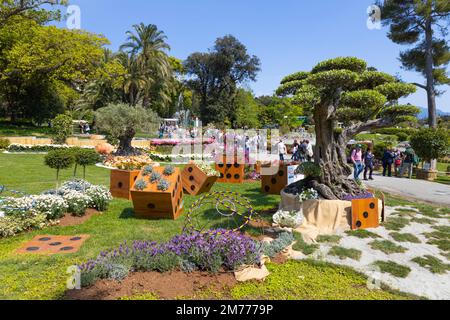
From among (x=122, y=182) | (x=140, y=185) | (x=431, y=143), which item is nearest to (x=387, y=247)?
(x=140, y=185)

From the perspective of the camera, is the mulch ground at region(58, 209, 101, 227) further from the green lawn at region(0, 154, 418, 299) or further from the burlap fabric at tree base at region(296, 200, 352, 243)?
the burlap fabric at tree base at region(296, 200, 352, 243)

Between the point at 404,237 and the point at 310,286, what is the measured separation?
3331mm

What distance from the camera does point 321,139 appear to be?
837 centimetres

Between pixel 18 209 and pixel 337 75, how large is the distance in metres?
7.16

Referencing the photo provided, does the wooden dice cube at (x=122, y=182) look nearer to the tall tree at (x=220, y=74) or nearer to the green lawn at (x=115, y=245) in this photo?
the green lawn at (x=115, y=245)

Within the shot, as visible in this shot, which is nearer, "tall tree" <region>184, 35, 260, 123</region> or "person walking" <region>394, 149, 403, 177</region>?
"person walking" <region>394, 149, 403, 177</region>

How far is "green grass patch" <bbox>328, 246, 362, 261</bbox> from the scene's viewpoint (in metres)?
5.95

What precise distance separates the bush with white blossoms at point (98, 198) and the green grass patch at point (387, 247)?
6359 millimetres

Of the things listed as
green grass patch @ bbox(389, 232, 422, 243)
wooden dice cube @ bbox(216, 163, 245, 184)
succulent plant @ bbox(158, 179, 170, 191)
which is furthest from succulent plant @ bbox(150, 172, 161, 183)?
wooden dice cube @ bbox(216, 163, 245, 184)

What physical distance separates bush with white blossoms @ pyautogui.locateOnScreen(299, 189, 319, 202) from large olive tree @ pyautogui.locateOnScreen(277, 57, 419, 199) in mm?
212

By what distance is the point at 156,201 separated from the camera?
7.89 meters

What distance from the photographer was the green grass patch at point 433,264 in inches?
216

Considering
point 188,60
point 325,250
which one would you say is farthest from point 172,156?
point 188,60
